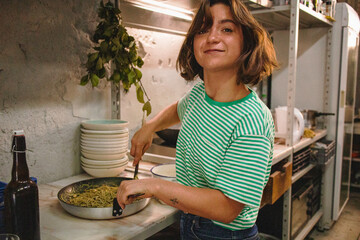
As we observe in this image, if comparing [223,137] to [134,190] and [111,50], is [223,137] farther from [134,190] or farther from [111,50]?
[111,50]

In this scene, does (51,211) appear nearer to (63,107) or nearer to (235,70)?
(63,107)

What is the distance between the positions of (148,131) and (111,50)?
46 centimetres

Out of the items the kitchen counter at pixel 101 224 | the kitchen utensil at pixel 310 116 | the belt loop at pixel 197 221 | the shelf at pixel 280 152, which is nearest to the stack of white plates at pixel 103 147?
the kitchen counter at pixel 101 224

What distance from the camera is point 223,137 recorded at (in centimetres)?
105

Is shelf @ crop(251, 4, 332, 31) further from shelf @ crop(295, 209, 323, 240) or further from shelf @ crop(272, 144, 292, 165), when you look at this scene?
shelf @ crop(295, 209, 323, 240)

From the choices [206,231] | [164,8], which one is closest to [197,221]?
[206,231]

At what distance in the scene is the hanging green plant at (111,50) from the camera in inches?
63.6

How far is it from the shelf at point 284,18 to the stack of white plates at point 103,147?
1.40 meters

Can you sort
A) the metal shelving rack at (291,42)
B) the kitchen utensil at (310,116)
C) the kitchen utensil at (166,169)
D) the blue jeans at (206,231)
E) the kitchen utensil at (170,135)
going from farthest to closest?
the kitchen utensil at (310,116), the metal shelving rack at (291,42), the kitchen utensil at (170,135), the kitchen utensil at (166,169), the blue jeans at (206,231)

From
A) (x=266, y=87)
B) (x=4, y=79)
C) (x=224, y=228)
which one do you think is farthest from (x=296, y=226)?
(x=4, y=79)

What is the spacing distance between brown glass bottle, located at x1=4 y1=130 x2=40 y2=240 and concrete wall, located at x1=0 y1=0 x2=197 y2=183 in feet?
1.71

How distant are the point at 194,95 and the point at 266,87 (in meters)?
2.09

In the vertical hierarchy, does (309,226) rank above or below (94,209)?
below

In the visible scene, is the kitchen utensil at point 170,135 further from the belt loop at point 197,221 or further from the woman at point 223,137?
the belt loop at point 197,221
